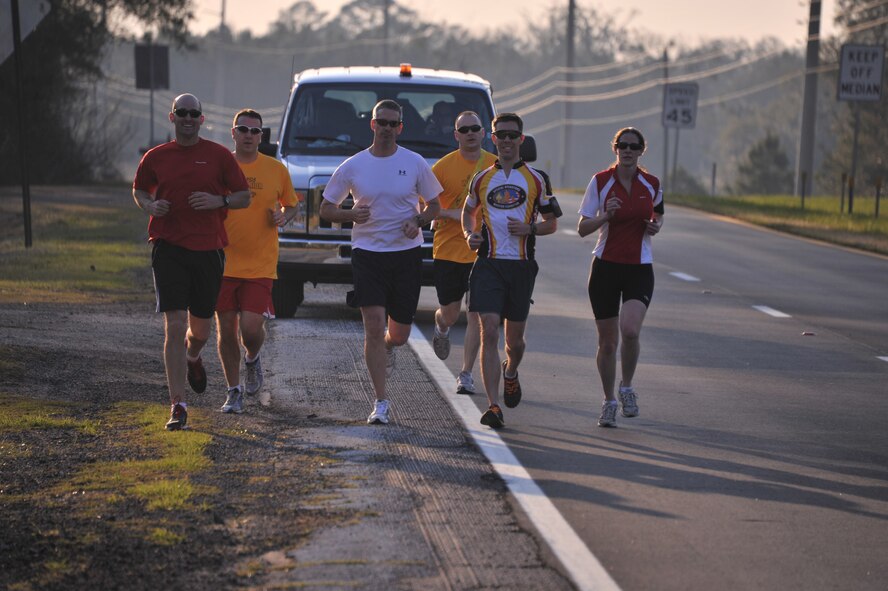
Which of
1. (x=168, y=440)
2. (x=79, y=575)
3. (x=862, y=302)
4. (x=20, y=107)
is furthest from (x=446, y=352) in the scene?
(x=20, y=107)

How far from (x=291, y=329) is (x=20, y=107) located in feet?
30.7

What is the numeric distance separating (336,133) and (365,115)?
330 millimetres

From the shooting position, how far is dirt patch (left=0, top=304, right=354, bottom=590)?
6.71 metres

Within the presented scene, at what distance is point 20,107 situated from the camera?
74.6ft

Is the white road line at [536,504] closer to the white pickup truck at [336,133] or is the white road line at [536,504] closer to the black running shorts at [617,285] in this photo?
the black running shorts at [617,285]

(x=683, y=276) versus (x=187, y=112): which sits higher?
(x=187, y=112)

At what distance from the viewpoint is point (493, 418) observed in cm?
991

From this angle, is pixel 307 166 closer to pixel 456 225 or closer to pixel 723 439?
pixel 456 225

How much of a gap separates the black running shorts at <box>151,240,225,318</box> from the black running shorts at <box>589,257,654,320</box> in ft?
7.38

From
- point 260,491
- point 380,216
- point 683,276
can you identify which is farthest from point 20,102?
Result: point 260,491

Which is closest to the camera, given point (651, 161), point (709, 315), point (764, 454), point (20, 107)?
point (764, 454)

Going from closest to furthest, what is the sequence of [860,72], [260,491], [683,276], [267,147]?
[260,491] < [267,147] < [683,276] < [860,72]

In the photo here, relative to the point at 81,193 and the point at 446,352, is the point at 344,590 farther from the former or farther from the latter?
the point at 81,193

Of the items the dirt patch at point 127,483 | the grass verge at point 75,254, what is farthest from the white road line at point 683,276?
the dirt patch at point 127,483
